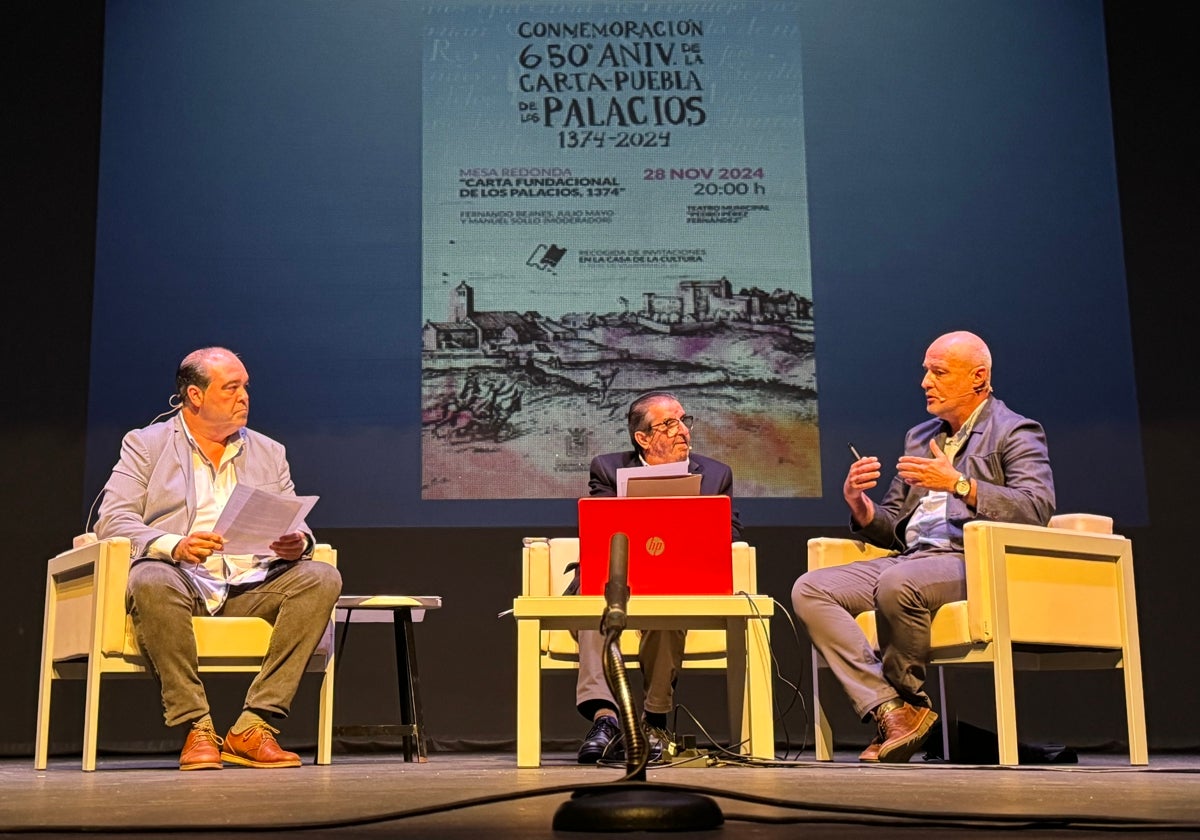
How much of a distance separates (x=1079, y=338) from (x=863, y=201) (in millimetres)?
946

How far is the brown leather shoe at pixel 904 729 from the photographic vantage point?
3.61 meters

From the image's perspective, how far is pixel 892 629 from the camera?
3.75m

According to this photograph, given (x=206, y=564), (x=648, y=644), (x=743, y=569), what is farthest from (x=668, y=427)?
(x=206, y=564)

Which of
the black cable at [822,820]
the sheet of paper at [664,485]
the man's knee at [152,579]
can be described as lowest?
the black cable at [822,820]

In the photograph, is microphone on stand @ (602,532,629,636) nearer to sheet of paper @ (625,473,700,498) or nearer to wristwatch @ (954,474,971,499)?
sheet of paper @ (625,473,700,498)

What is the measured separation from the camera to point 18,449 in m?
5.09

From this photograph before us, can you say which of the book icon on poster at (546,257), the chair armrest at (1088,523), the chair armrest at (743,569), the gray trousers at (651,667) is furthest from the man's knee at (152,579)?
the chair armrest at (1088,523)

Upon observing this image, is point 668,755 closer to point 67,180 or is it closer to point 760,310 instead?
point 760,310

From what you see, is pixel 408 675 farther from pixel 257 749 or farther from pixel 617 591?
pixel 617 591

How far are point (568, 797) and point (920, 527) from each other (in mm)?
2197

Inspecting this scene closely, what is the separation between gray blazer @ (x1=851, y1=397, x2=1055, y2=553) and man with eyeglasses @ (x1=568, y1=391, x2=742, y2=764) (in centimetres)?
49

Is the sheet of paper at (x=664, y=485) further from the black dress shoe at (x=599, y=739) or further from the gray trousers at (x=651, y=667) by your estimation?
the black dress shoe at (x=599, y=739)

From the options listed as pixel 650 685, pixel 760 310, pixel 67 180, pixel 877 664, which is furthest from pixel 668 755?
pixel 67 180

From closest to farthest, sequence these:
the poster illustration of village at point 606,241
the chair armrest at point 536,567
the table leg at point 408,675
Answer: the chair armrest at point 536,567 → the table leg at point 408,675 → the poster illustration of village at point 606,241
